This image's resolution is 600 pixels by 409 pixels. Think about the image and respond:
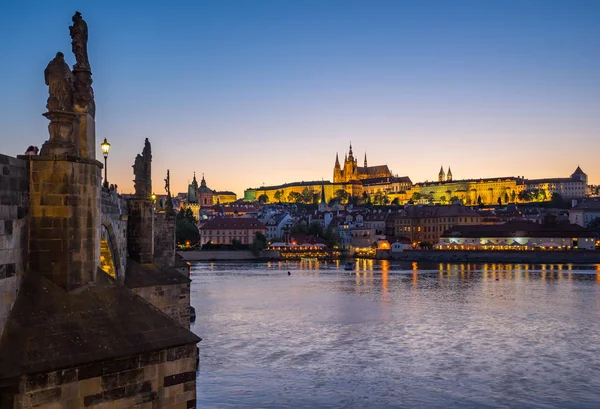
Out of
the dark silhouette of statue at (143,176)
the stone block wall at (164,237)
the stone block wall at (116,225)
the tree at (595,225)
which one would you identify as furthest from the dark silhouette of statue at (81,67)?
the tree at (595,225)

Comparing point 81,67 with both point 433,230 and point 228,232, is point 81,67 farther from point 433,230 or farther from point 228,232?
point 433,230

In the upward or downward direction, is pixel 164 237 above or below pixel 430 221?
below

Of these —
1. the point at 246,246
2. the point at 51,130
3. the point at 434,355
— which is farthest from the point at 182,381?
the point at 246,246

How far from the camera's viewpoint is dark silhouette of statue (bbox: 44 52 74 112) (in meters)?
8.46

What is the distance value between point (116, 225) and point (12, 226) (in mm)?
8514

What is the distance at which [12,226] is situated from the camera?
25.2 feet

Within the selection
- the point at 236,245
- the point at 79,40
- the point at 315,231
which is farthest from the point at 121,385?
the point at 315,231

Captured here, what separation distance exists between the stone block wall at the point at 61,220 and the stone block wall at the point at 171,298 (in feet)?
30.5

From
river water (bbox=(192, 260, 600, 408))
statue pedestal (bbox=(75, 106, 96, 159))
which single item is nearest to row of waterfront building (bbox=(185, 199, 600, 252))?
river water (bbox=(192, 260, 600, 408))

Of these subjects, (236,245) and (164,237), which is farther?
(236,245)

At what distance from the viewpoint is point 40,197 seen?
8.23 m

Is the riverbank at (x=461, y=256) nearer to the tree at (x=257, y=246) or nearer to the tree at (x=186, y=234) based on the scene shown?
the tree at (x=257, y=246)

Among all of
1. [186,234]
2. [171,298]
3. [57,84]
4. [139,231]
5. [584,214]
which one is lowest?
[171,298]

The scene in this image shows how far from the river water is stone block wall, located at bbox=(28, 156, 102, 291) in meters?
10.6
